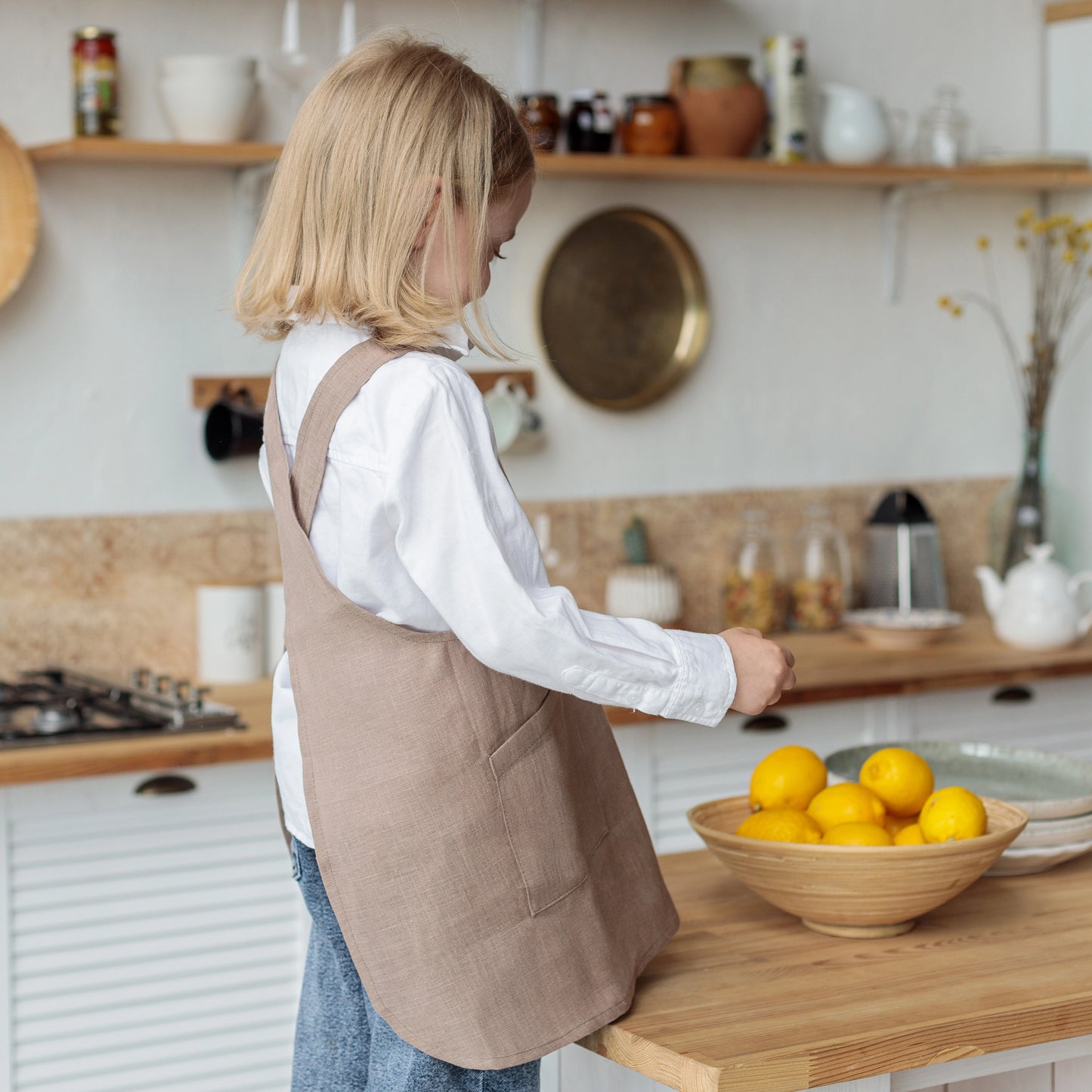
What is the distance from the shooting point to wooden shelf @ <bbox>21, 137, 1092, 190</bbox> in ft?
7.79

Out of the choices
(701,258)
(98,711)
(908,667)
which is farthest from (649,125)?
(98,711)

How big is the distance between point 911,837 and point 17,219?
176cm

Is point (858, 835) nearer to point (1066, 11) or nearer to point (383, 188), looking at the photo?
point (383, 188)

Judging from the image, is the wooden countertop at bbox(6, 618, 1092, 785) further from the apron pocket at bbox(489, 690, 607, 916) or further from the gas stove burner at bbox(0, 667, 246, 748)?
the apron pocket at bbox(489, 690, 607, 916)

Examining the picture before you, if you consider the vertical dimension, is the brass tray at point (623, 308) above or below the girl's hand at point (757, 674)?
above

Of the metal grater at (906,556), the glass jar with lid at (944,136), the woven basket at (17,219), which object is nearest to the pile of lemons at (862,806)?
the woven basket at (17,219)

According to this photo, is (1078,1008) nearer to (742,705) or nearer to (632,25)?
(742,705)

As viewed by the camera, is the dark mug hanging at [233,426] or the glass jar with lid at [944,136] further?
the glass jar with lid at [944,136]

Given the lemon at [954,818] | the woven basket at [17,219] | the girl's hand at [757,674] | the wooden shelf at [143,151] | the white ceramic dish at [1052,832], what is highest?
the wooden shelf at [143,151]

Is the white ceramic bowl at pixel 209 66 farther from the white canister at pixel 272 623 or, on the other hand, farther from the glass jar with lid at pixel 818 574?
the glass jar with lid at pixel 818 574

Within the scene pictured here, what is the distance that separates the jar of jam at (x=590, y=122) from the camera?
278cm

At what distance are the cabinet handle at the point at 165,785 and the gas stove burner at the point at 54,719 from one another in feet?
0.42

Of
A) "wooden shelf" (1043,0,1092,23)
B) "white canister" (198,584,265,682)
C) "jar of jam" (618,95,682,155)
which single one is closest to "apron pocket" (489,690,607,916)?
"white canister" (198,584,265,682)

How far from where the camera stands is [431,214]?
1115 mm
